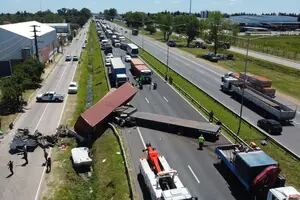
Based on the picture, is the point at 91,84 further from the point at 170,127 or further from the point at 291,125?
the point at 291,125

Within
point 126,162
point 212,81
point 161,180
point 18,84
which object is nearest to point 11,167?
point 126,162

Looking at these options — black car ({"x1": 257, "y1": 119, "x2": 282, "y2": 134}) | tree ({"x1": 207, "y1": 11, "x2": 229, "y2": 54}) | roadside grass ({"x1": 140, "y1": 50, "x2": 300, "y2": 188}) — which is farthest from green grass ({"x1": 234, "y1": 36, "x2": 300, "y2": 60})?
black car ({"x1": 257, "y1": 119, "x2": 282, "y2": 134})

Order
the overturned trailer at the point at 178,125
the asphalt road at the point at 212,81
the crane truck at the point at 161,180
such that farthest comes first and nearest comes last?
the asphalt road at the point at 212,81 < the overturned trailer at the point at 178,125 < the crane truck at the point at 161,180

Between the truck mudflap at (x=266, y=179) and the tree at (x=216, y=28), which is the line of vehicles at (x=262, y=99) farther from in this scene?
the tree at (x=216, y=28)

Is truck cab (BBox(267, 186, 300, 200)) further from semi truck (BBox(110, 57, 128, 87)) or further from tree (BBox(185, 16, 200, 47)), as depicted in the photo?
tree (BBox(185, 16, 200, 47))

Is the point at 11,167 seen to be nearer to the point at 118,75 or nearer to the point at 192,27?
the point at 118,75

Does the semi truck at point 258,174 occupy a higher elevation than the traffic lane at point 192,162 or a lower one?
higher

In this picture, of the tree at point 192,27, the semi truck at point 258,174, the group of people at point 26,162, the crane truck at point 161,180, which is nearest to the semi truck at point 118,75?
the group of people at point 26,162
